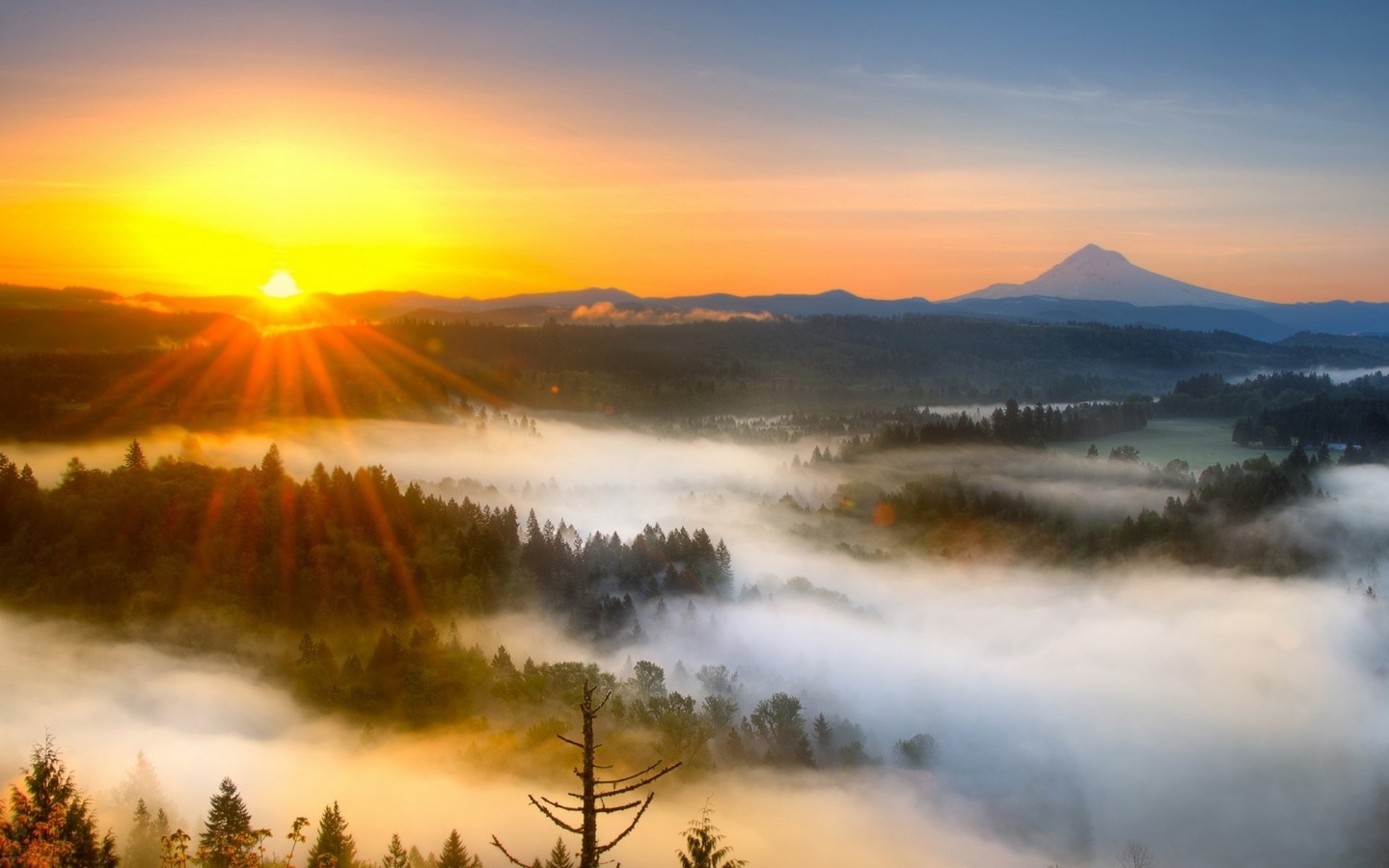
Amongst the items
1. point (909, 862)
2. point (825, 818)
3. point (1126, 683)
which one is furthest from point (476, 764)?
point (1126, 683)

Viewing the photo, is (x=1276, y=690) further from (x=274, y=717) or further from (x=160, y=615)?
(x=160, y=615)

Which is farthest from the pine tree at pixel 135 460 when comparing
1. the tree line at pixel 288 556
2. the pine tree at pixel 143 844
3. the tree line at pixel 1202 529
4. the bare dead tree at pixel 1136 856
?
the tree line at pixel 1202 529

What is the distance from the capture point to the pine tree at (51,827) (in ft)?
162

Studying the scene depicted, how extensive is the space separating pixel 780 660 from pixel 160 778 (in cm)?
8394

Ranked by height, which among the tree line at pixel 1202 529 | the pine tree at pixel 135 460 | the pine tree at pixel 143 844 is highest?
the pine tree at pixel 135 460

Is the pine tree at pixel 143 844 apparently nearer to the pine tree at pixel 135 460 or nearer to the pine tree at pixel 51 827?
the pine tree at pixel 51 827

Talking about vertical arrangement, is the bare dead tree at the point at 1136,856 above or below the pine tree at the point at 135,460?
below

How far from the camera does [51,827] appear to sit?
169 feet

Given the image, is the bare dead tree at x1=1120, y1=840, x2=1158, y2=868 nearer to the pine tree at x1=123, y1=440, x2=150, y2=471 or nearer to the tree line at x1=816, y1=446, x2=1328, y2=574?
the tree line at x1=816, y1=446, x2=1328, y2=574

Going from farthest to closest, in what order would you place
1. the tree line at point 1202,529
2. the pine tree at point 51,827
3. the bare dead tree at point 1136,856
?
the tree line at point 1202,529, the bare dead tree at point 1136,856, the pine tree at point 51,827

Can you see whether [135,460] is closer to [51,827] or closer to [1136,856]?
[51,827]

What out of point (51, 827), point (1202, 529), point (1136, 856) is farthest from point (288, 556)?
point (1202, 529)

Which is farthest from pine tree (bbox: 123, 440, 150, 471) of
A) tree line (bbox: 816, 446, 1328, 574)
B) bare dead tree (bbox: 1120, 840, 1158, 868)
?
tree line (bbox: 816, 446, 1328, 574)

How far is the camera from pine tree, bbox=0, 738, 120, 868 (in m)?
49.5
